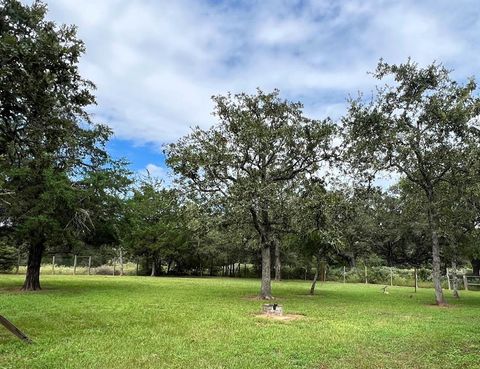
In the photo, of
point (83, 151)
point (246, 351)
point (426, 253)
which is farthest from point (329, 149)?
point (426, 253)

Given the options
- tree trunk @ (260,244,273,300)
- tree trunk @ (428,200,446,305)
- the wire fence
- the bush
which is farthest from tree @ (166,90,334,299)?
the bush

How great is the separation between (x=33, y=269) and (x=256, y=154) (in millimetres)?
13002

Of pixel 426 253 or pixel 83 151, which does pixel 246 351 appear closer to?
pixel 83 151

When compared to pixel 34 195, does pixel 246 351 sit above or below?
A: below

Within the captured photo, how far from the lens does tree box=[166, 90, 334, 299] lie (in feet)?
69.8

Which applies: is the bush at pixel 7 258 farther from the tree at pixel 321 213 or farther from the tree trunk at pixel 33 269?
the tree at pixel 321 213

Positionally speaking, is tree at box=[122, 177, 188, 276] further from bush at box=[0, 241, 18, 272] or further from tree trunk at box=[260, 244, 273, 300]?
tree trunk at box=[260, 244, 273, 300]

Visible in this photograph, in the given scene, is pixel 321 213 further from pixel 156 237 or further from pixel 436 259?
pixel 156 237

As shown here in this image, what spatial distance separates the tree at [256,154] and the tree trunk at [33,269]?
8.54m

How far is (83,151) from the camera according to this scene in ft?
52.9

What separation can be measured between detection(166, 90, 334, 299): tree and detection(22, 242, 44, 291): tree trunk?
854cm

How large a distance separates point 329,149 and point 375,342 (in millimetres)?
13507

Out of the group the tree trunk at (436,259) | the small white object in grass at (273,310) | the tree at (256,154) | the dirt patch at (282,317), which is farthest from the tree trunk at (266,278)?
the tree trunk at (436,259)

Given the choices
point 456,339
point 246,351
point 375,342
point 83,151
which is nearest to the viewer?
point 246,351
